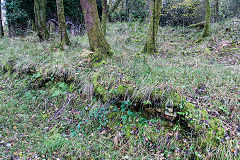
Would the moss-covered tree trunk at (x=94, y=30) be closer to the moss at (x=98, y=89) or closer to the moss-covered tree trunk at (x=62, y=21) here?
the moss at (x=98, y=89)

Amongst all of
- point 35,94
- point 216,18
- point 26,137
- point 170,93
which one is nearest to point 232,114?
point 170,93

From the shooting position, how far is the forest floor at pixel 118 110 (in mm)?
2746

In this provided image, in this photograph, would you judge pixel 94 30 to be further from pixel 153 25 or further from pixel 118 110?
pixel 118 110

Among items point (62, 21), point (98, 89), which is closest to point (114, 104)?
point (98, 89)

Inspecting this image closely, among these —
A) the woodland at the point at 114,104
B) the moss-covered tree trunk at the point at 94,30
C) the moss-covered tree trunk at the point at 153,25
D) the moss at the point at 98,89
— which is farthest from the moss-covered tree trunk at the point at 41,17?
the moss-covered tree trunk at the point at 153,25

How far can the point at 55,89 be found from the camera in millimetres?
4641

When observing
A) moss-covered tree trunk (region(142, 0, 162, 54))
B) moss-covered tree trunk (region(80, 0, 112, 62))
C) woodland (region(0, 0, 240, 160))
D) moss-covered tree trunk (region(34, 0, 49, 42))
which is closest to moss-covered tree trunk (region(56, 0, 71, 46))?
woodland (region(0, 0, 240, 160))

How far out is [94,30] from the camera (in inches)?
191

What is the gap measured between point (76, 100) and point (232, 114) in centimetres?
381

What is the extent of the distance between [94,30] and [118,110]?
2.90m

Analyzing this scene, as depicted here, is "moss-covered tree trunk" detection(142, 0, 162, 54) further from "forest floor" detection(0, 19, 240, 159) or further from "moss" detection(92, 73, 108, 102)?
"moss" detection(92, 73, 108, 102)

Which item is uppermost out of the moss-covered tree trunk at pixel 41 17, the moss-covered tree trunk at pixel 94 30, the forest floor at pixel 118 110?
the moss-covered tree trunk at pixel 41 17

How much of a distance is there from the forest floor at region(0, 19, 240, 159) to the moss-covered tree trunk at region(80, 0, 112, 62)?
32cm

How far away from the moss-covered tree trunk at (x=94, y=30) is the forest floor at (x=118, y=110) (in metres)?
0.32
